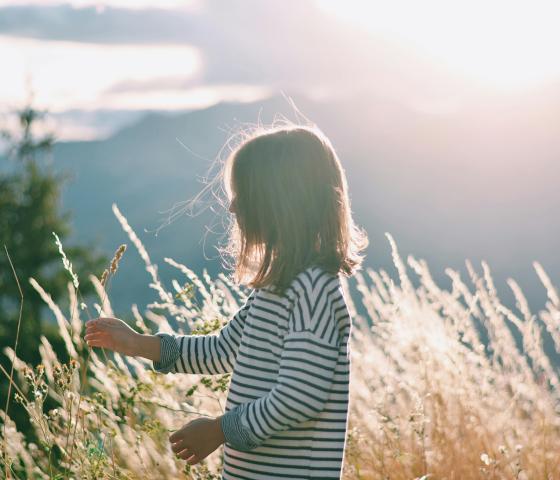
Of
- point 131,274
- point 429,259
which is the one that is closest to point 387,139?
point 429,259

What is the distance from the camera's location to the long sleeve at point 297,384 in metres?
1.64

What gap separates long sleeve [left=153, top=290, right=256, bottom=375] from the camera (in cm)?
206

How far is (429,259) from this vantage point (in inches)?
4594

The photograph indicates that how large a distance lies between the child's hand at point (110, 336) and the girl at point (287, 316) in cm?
34

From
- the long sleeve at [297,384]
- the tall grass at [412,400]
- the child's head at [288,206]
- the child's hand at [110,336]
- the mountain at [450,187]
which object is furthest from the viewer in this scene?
the mountain at [450,187]

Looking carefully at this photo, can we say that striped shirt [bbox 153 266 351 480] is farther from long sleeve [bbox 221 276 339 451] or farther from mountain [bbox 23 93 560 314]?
mountain [bbox 23 93 560 314]

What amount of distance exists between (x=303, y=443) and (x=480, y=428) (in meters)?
1.26

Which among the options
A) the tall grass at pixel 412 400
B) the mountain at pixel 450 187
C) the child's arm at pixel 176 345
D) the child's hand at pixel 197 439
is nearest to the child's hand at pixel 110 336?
the child's arm at pixel 176 345

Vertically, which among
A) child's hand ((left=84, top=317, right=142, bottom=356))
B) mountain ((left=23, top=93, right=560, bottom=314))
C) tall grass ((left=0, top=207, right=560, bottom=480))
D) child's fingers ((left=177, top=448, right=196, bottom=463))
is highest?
child's hand ((left=84, top=317, right=142, bottom=356))

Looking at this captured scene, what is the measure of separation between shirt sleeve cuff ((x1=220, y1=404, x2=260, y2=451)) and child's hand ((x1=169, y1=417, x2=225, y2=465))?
0.05ft

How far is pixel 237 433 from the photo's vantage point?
1668 mm

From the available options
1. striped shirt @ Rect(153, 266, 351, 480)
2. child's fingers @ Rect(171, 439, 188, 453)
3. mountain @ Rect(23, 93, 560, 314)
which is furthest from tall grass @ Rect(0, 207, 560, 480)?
mountain @ Rect(23, 93, 560, 314)

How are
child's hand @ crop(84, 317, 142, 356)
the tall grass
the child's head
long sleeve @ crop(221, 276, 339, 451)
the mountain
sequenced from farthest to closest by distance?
the mountain → the tall grass → child's hand @ crop(84, 317, 142, 356) → the child's head → long sleeve @ crop(221, 276, 339, 451)

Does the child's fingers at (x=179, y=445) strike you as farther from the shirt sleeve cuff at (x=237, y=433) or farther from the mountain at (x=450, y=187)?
the mountain at (x=450, y=187)
